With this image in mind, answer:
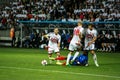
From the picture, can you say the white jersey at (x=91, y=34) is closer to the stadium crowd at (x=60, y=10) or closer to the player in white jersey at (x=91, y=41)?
the player in white jersey at (x=91, y=41)

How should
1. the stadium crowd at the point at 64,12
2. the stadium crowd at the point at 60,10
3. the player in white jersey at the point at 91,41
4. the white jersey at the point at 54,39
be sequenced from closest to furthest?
the player in white jersey at the point at 91,41 → the white jersey at the point at 54,39 → the stadium crowd at the point at 64,12 → the stadium crowd at the point at 60,10

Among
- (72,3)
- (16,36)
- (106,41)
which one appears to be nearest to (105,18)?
(106,41)

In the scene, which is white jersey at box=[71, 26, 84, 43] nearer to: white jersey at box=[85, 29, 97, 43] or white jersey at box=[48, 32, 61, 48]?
white jersey at box=[85, 29, 97, 43]

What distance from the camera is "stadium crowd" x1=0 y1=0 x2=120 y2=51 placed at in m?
35.6

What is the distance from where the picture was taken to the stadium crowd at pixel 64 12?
117ft

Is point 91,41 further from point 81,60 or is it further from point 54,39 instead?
point 54,39

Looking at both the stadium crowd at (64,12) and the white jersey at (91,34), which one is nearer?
the white jersey at (91,34)

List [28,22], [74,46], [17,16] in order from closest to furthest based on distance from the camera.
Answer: [74,46], [28,22], [17,16]

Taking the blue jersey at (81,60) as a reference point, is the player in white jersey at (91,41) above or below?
above

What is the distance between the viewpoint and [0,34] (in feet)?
139

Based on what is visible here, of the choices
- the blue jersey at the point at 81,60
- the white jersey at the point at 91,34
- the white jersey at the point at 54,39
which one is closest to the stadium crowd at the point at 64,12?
the white jersey at the point at 54,39

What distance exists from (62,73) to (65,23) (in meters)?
20.6

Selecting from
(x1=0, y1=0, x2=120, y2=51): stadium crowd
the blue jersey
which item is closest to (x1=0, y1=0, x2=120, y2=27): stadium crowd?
(x1=0, y1=0, x2=120, y2=51): stadium crowd

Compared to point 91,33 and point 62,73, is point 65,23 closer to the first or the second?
point 91,33
